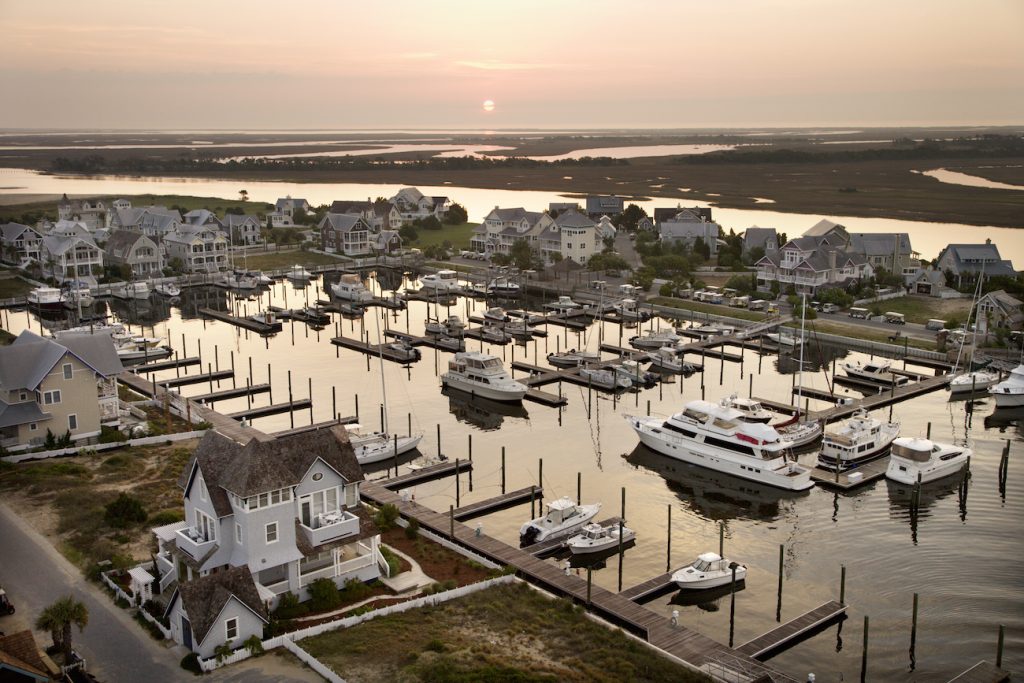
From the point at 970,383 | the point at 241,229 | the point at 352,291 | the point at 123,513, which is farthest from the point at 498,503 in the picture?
the point at 241,229

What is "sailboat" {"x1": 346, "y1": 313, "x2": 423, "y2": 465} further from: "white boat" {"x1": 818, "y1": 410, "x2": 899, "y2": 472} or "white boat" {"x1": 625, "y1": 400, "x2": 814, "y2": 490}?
"white boat" {"x1": 818, "y1": 410, "x2": 899, "y2": 472}

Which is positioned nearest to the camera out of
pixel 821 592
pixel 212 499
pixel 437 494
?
pixel 212 499

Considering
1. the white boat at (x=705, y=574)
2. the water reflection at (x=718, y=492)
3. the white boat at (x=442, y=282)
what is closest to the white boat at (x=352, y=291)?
the white boat at (x=442, y=282)

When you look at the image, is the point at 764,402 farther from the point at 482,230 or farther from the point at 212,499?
the point at 482,230

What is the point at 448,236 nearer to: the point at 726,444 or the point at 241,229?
the point at 241,229

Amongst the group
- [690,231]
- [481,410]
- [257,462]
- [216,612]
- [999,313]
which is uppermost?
[690,231]

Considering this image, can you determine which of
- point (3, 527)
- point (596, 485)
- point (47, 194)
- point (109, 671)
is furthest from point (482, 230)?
point (47, 194)
